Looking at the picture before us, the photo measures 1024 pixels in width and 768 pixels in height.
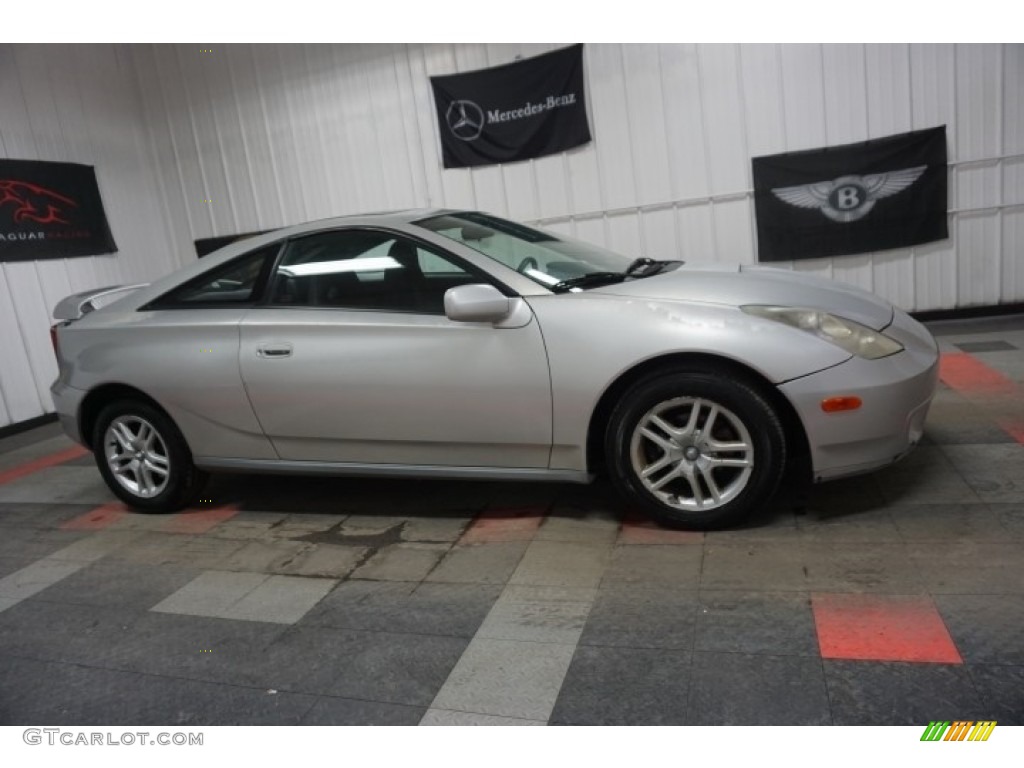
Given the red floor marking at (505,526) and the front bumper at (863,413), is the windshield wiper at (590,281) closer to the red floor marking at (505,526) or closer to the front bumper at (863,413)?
the front bumper at (863,413)

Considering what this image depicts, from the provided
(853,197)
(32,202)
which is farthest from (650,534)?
(32,202)

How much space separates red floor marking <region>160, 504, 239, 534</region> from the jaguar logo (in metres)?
4.89

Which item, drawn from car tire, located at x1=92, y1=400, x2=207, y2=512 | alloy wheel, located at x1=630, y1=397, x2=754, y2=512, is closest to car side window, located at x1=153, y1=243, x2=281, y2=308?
car tire, located at x1=92, y1=400, x2=207, y2=512

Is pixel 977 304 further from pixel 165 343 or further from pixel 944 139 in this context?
pixel 165 343

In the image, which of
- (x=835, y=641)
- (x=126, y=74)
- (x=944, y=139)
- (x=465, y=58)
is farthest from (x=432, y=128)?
(x=835, y=641)

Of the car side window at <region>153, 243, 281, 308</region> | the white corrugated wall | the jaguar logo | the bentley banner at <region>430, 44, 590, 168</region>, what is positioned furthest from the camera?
the bentley banner at <region>430, 44, 590, 168</region>

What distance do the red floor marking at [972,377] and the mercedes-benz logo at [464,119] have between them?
5.06 m

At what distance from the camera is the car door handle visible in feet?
10.2

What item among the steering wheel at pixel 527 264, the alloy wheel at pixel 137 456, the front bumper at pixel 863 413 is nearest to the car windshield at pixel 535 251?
the steering wheel at pixel 527 264

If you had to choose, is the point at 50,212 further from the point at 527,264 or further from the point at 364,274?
the point at 527,264

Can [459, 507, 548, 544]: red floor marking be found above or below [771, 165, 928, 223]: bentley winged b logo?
below

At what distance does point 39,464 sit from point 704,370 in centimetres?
513

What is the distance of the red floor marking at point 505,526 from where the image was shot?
2.99 metres

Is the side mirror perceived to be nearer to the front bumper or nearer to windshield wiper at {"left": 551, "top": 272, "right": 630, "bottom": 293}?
windshield wiper at {"left": 551, "top": 272, "right": 630, "bottom": 293}
